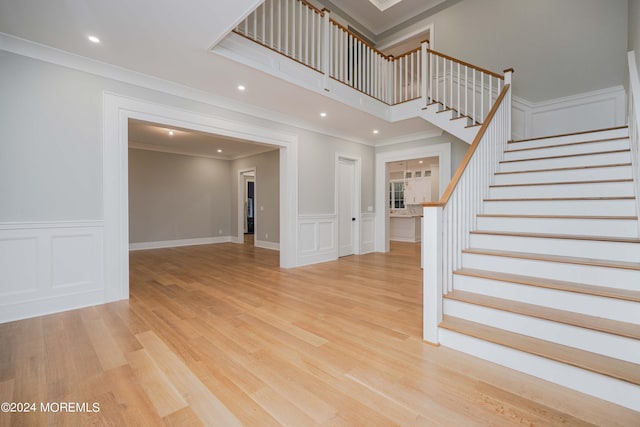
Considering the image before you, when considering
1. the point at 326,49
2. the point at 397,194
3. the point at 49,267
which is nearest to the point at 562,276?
the point at 326,49

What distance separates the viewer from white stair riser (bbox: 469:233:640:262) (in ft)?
6.94

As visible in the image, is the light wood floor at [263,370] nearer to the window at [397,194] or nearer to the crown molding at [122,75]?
the crown molding at [122,75]

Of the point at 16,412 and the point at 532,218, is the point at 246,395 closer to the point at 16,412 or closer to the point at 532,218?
the point at 16,412

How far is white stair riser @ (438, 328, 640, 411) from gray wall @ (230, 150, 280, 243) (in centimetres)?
559

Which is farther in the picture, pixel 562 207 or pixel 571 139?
pixel 571 139

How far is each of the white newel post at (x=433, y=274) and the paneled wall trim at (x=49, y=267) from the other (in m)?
3.55

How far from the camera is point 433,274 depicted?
2223 millimetres

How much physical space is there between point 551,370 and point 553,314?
15.9 inches

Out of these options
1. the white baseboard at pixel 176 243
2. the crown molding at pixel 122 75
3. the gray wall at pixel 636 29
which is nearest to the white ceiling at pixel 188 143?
the crown molding at pixel 122 75

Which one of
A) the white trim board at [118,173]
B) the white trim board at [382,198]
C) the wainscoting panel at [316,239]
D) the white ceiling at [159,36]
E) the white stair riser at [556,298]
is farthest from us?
the white trim board at [382,198]

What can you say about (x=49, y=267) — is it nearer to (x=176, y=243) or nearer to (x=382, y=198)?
(x=176, y=243)

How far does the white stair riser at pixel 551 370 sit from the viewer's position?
1491mm

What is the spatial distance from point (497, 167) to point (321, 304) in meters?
3.01

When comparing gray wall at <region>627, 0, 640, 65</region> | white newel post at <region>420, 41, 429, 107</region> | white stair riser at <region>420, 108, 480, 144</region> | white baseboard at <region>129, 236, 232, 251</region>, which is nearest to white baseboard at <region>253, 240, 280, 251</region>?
white baseboard at <region>129, 236, 232, 251</region>
